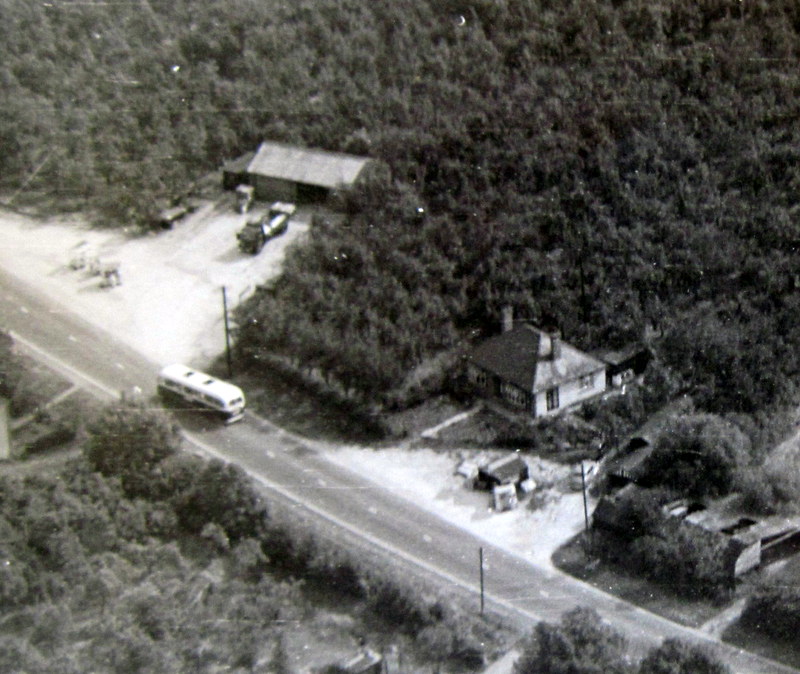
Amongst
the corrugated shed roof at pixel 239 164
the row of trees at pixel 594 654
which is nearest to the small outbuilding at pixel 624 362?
the row of trees at pixel 594 654

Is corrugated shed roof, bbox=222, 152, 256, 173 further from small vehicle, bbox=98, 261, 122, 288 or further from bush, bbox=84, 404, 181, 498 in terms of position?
bush, bbox=84, 404, 181, 498

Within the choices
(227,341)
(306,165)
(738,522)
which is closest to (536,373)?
(738,522)

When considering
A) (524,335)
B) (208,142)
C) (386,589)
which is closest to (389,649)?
(386,589)

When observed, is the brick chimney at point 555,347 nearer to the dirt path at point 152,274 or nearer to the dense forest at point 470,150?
the dense forest at point 470,150

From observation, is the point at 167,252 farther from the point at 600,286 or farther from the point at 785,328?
the point at 785,328

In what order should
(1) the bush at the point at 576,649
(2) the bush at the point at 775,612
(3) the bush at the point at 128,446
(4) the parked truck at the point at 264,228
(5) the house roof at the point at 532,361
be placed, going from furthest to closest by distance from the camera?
(4) the parked truck at the point at 264,228 < (5) the house roof at the point at 532,361 < (3) the bush at the point at 128,446 < (2) the bush at the point at 775,612 < (1) the bush at the point at 576,649

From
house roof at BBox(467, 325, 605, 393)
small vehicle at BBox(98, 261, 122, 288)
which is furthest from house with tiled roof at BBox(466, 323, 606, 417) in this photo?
small vehicle at BBox(98, 261, 122, 288)
